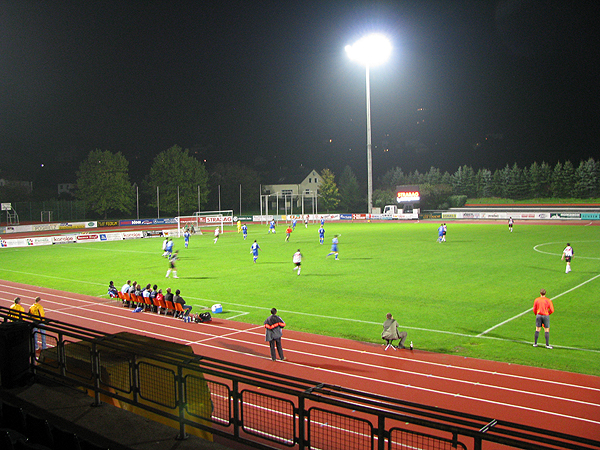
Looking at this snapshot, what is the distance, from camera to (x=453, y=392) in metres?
9.85

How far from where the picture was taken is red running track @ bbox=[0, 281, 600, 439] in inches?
352

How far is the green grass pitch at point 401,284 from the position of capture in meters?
14.2

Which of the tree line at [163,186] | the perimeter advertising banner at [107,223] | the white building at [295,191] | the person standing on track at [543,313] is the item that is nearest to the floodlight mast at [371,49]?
the tree line at [163,186]

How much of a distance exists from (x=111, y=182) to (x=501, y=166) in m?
107

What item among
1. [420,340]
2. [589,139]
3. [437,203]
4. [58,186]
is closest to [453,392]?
[420,340]

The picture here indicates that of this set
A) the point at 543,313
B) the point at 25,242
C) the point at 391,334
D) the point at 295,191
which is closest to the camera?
the point at 543,313

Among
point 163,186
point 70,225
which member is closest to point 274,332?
point 70,225

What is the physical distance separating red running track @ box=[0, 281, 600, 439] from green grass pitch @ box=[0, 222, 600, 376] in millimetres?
960

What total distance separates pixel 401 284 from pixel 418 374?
11701 millimetres

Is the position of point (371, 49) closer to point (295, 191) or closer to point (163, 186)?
point (163, 186)

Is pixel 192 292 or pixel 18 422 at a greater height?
pixel 18 422

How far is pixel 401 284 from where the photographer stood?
22.5 meters

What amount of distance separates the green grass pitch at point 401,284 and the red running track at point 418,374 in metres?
0.96

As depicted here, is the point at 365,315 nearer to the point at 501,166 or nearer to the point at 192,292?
the point at 192,292
